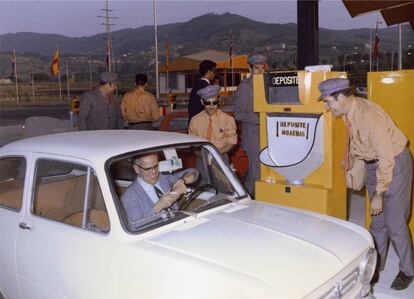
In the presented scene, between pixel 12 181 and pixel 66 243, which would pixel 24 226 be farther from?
pixel 12 181

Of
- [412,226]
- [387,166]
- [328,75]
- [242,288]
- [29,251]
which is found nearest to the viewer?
[242,288]

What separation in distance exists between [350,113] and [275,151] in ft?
3.74

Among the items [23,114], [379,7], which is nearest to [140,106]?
[379,7]

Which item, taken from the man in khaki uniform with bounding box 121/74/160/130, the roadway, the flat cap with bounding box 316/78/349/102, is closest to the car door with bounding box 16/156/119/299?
the flat cap with bounding box 316/78/349/102

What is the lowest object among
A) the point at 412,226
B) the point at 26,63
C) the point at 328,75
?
the point at 412,226

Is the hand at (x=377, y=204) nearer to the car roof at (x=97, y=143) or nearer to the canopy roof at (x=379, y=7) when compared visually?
the car roof at (x=97, y=143)

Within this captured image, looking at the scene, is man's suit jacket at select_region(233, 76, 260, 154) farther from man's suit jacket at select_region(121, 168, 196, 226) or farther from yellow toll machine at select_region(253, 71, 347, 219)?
man's suit jacket at select_region(121, 168, 196, 226)

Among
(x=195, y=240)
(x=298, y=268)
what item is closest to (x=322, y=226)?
(x=298, y=268)

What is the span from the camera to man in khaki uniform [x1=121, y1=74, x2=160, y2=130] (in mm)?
7902

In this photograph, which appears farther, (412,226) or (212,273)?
(412,226)

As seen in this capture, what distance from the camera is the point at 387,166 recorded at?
12.3ft

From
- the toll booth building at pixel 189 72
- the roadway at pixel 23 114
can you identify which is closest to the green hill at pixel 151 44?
the toll booth building at pixel 189 72

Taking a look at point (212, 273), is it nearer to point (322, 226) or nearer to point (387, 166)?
point (322, 226)

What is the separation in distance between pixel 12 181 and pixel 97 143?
1098 mm
